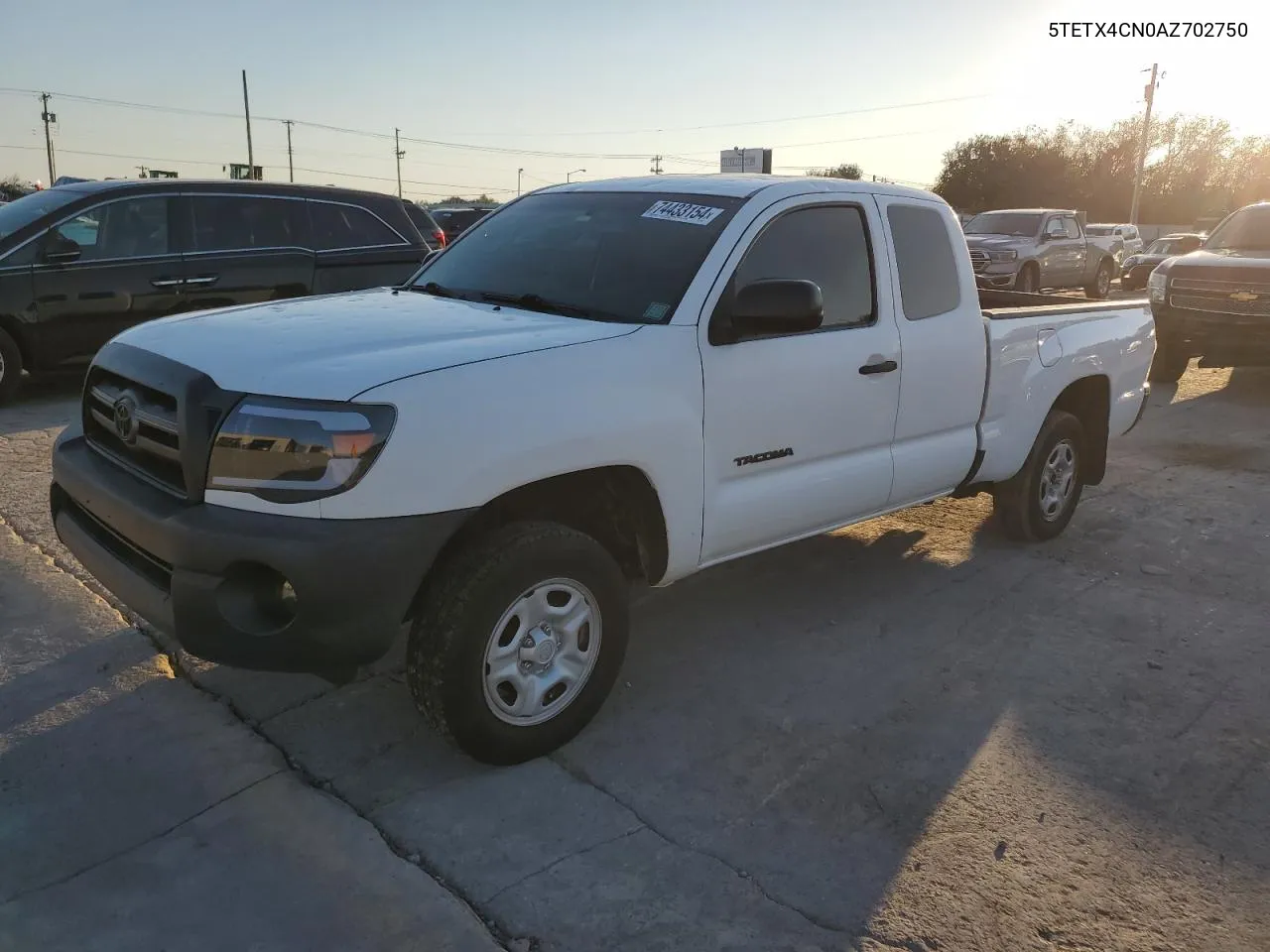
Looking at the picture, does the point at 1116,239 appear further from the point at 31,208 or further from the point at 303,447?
the point at 303,447

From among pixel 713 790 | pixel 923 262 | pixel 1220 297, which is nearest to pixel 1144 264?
pixel 1220 297

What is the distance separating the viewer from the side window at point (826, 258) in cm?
386

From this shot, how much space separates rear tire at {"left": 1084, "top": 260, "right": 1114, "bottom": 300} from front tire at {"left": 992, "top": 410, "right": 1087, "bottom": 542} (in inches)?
728

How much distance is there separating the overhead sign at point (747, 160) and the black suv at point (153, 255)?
17.1 m

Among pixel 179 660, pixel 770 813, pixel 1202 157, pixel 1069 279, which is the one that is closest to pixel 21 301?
pixel 179 660

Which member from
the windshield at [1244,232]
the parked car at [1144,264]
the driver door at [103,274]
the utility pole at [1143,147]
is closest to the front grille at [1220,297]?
the windshield at [1244,232]

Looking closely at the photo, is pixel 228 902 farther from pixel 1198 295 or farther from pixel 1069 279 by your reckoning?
pixel 1069 279

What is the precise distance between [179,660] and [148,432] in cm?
120

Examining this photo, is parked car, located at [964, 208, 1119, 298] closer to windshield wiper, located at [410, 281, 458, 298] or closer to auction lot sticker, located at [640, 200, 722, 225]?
auction lot sticker, located at [640, 200, 722, 225]

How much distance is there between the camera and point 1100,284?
2359 centimetres

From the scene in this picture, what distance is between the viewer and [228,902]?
2605 millimetres

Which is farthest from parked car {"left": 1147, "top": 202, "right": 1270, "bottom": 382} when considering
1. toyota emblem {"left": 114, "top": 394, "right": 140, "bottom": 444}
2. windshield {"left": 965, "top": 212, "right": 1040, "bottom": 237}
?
toyota emblem {"left": 114, "top": 394, "right": 140, "bottom": 444}

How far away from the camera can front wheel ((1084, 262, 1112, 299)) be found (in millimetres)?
22484

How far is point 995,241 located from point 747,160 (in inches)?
519
